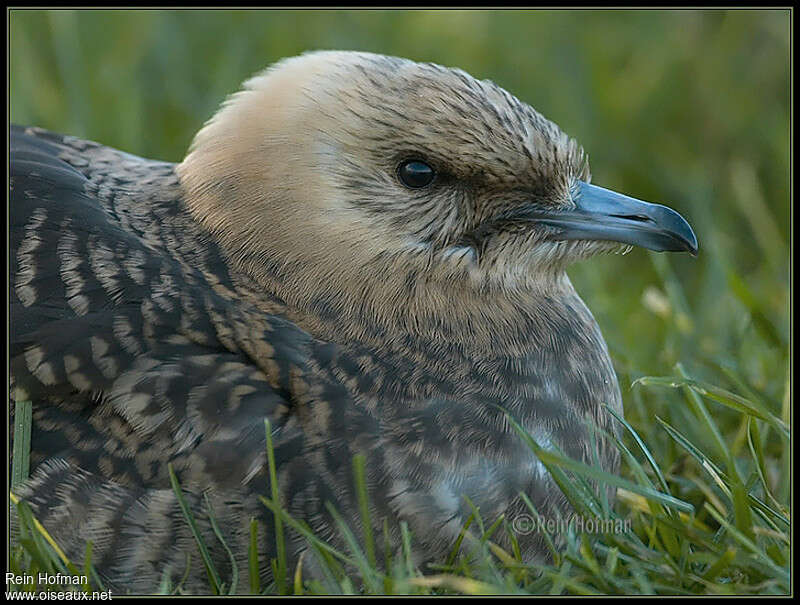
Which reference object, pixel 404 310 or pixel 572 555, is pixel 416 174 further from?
pixel 572 555

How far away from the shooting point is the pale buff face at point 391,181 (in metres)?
3.16

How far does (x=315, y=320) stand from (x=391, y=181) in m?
0.43

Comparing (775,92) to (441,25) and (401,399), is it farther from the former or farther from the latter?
(401,399)

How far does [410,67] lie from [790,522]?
158cm

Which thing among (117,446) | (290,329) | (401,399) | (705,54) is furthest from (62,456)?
(705,54)

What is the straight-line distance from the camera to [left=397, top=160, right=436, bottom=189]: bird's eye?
3199 millimetres

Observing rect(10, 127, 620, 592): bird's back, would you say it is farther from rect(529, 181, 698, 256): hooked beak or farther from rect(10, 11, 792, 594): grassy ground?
rect(10, 11, 792, 594): grassy ground

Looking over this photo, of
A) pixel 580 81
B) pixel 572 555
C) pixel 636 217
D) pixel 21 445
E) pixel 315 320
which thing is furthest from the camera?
pixel 580 81

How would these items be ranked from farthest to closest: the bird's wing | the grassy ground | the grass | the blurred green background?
the blurred green background < the grassy ground < the bird's wing < the grass

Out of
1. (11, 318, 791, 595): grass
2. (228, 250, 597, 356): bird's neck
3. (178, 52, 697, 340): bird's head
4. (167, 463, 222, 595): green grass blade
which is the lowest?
(167, 463, 222, 595): green grass blade

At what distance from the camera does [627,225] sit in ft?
10.7

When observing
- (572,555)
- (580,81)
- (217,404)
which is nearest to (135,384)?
(217,404)

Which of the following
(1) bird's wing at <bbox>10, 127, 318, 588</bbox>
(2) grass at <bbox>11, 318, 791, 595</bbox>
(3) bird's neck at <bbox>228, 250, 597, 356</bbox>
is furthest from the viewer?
(3) bird's neck at <bbox>228, 250, 597, 356</bbox>

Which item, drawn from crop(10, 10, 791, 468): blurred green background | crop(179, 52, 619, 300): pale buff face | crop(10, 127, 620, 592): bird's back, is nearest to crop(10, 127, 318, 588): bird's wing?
crop(10, 127, 620, 592): bird's back
